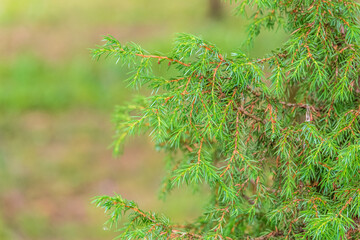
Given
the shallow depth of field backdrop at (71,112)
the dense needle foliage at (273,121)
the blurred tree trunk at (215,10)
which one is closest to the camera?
the dense needle foliage at (273,121)

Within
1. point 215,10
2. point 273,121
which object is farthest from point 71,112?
point 273,121

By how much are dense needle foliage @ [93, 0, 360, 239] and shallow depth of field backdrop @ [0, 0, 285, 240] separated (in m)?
3.27

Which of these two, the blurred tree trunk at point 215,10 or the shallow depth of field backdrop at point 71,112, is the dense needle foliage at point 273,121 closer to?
the shallow depth of field backdrop at point 71,112

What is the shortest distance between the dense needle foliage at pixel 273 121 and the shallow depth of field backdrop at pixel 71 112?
129 inches

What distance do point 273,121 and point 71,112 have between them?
7.46 meters

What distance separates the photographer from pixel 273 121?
176 centimetres

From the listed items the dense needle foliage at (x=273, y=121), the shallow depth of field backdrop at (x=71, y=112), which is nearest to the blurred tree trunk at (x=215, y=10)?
the shallow depth of field backdrop at (x=71, y=112)

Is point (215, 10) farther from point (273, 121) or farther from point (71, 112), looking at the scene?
point (273, 121)

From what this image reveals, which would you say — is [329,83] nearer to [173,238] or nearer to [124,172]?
[173,238]

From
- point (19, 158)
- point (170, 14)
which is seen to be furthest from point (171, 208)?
point (170, 14)

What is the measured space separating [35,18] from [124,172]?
596 cm

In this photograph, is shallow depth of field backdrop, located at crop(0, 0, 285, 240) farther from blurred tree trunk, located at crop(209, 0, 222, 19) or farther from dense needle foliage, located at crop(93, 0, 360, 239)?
dense needle foliage, located at crop(93, 0, 360, 239)

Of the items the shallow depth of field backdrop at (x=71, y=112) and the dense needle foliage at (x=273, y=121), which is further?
the shallow depth of field backdrop at (x=71, y=112)

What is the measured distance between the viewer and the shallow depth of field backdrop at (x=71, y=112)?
22.4 feet
